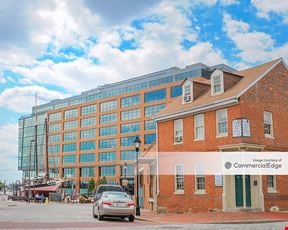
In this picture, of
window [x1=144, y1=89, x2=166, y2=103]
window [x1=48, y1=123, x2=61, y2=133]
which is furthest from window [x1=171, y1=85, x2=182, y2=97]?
window [x1=48, y1=123, x2=61, y2=133]

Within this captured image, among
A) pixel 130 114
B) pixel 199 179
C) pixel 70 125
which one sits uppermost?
pixel 130 114

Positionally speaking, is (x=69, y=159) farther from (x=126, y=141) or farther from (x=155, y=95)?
(x=155, y=95)

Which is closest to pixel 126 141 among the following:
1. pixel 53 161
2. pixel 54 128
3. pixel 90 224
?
pixel 53 161

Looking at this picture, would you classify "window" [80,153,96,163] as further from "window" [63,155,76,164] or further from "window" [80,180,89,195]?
"window" [80,180,89,195]

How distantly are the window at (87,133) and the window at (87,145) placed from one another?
147 cm

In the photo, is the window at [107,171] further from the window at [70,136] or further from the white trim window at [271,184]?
the white trim window at [271,184]

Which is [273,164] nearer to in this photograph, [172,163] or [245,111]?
[245,111]

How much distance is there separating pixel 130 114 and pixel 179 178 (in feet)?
233

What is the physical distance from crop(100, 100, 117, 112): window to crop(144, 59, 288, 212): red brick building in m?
73.8

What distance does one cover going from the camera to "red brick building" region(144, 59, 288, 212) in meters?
27.2

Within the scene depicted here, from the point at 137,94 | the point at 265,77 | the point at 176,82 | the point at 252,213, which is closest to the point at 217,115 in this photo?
the point at 265,77

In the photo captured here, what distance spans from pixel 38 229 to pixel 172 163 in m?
16.8

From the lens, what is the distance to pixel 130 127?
102 metres

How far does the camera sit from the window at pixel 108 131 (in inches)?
4171
